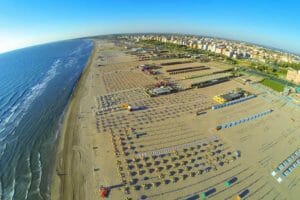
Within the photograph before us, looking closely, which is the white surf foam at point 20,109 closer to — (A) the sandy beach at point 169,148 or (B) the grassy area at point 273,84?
(A) the sandy beach at point 169,148

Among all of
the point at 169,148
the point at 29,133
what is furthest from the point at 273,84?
the point at 29,133

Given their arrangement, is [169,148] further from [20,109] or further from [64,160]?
[20,109]

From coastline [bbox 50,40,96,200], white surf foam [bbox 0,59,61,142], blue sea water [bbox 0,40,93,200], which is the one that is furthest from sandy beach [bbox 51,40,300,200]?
white surf foam [bbox 0,59,61,142]

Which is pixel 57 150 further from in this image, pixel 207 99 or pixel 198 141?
pixel 207 99

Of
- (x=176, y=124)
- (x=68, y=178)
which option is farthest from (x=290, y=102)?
(x=68, y=178)

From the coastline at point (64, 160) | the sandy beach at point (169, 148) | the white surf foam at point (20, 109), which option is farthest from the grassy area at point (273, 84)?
the white surf foam at point (20, 109)

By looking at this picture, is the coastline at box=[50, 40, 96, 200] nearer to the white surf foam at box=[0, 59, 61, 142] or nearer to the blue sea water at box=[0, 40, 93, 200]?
the blue sea water at box=[0, 40, 93, 200]
